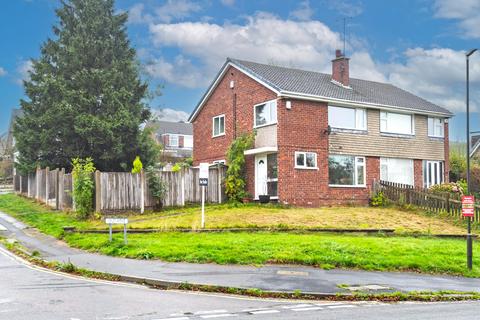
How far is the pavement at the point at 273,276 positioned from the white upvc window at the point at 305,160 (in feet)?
45.1

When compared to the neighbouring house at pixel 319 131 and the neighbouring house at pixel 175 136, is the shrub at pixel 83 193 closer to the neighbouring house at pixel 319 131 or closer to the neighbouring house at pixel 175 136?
the neighbouring house at pixel 319 131

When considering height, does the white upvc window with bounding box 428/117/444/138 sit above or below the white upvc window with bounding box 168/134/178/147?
below

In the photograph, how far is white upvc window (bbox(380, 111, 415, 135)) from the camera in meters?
31.9

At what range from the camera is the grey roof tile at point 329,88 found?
29.1 metres

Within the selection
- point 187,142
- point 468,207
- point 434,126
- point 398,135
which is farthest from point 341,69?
point 187,142

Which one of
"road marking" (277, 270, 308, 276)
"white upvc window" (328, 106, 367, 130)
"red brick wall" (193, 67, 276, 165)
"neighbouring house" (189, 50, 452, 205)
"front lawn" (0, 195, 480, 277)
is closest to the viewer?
"road marking" (277, 270, 308, 276)

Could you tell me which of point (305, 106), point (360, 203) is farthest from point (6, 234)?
point (360, 203)

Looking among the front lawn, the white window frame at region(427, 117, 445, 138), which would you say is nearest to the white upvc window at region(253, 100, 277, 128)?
the front lawn

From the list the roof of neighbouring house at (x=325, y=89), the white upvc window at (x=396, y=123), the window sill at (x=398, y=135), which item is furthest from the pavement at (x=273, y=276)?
the white upvc window at (x=396, y=123)

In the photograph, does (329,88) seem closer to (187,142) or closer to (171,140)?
(171,140)

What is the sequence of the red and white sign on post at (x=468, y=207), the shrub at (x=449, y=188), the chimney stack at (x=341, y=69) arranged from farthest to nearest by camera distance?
1. the chimney stack at (x=341, y=69)
2. the shrub at (x=449, y=188)
3. the red and white sign on post at (x=468, y=207)

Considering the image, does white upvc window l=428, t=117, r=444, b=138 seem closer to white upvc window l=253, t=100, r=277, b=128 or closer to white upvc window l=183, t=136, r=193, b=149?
white upvc window l=253, t=100, r=277, b=128

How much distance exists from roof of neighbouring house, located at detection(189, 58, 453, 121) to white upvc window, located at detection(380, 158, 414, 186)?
3176 mm

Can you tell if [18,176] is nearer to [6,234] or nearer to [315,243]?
[6,234]
